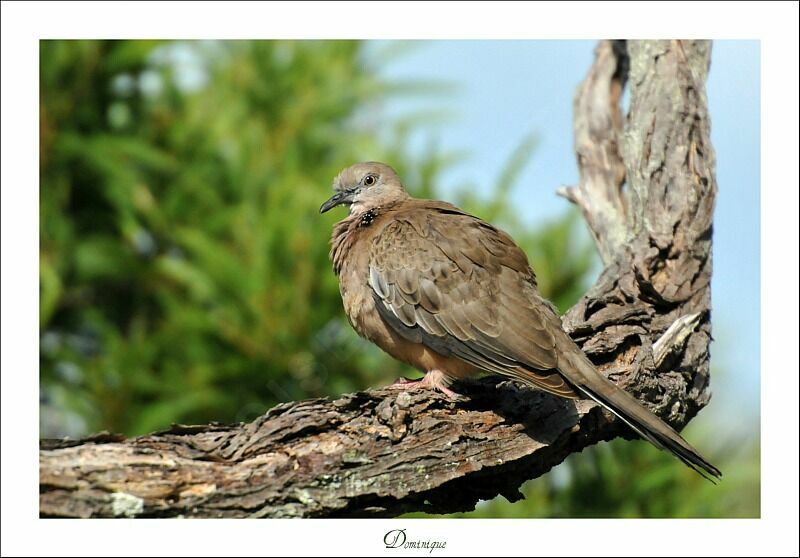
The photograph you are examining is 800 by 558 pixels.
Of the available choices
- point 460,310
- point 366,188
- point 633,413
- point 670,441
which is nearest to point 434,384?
point 460,310

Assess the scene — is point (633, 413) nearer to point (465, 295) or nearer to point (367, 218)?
point (465, 295)

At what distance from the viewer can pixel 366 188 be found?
5.48 meters

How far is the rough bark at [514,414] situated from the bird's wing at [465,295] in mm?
340

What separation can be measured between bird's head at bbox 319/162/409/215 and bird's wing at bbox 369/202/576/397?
0.68m

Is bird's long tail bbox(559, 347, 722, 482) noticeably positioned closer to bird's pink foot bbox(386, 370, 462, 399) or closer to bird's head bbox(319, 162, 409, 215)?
bird's pink foot bbox(386, 370, 462, 399)

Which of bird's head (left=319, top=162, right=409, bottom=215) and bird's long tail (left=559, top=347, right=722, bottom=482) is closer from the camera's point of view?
bird's long tail (left=559, top=347, right=722, bottom=482)

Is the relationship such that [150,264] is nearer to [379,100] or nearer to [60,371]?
[60,371]

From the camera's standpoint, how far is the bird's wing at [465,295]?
4.16 m

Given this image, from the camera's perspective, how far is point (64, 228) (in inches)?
339

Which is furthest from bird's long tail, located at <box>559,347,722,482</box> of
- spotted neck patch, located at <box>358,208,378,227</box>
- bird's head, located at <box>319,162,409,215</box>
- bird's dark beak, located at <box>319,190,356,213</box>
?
bird's dark beak, located at <box>319,190,356,213</box>

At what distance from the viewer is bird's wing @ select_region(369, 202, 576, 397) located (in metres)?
4.16

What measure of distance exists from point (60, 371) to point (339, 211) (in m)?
3.18

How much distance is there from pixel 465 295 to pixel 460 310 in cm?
8

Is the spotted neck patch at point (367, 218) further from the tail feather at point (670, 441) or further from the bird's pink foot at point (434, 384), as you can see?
the tail feather at point (670, 441)
